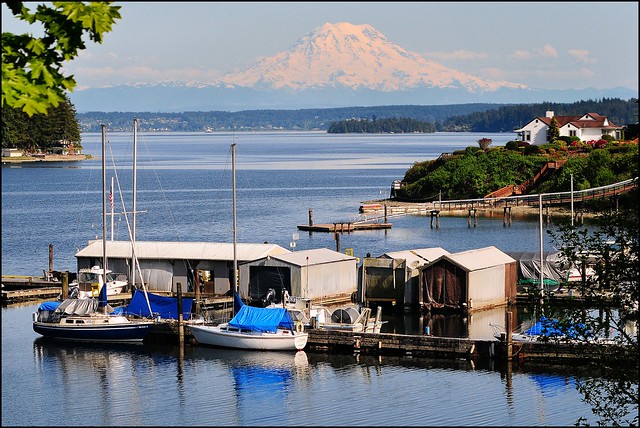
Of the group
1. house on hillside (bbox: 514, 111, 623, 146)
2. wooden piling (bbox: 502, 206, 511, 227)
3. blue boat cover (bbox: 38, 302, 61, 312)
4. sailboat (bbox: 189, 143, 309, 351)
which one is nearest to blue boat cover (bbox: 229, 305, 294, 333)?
sailboat (bbox: 189, 143, 309, 351)

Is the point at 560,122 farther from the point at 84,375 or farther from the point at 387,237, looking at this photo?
the point at 84,375

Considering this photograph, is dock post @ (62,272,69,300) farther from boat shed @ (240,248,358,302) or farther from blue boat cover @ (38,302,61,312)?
boat shed @ (240,248,358,302)

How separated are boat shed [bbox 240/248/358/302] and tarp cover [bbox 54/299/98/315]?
6.82 metres

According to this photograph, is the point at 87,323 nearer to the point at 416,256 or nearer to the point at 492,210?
the point at 416,256

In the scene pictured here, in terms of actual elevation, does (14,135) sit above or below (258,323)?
above

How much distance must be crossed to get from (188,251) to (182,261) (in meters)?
0.57

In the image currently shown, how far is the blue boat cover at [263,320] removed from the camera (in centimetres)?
3725

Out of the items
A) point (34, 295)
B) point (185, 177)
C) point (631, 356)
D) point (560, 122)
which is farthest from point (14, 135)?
point (631, 356)

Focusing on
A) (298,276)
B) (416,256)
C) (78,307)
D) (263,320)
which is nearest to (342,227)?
(416,256)

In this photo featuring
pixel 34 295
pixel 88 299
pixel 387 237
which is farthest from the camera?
pixel 387 237

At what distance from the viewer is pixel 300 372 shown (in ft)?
114

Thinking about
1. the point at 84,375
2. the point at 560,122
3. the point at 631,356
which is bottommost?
the point at 84,375

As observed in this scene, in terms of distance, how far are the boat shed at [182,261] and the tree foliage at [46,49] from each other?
37319 mm

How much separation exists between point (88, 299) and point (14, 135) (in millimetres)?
147046
